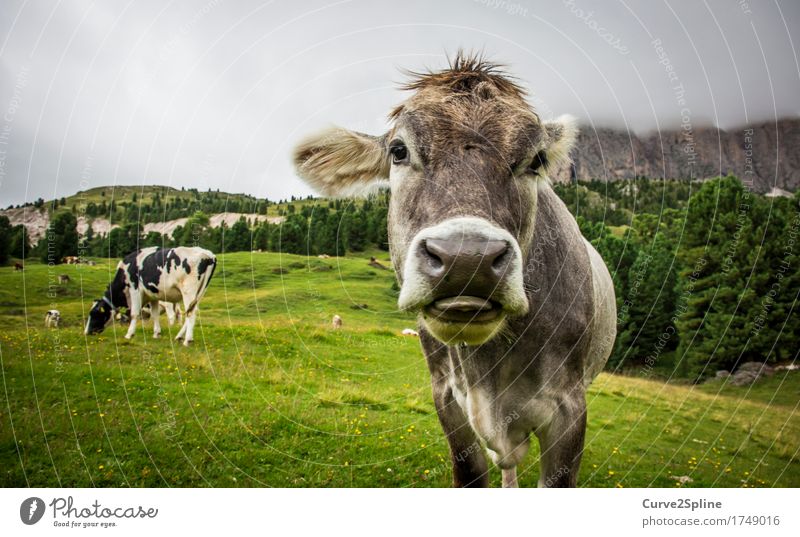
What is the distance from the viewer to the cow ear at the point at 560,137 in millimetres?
4504

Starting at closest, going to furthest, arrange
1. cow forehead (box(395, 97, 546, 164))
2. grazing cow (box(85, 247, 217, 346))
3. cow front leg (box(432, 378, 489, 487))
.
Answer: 1. cow forehead (box(395, 97, 546, 164))
2. cow front leg (box(432, 378, 489, 487))
3. grazing cow (box(85, 247, 217, 346))

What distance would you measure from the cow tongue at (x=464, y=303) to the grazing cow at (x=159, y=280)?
12.5 meters

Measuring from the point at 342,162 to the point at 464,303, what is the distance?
93.2 inches

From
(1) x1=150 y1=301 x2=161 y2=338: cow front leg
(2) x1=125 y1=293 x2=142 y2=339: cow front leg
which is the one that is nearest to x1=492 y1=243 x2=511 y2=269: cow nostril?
(1) x1=150 y1=301 x2=161 y2=338: cow front leg

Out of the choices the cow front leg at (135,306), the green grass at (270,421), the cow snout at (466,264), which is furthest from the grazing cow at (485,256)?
the cow front leg at (135,306)

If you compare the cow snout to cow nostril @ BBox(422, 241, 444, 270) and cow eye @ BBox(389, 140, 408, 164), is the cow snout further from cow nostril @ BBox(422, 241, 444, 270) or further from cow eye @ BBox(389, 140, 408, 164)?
cow eye @ BBox(389, 140, 408, 164)

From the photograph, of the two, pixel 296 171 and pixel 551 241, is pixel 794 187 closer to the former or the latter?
pixel 551 241

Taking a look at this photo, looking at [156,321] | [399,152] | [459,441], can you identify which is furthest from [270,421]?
[156,321]

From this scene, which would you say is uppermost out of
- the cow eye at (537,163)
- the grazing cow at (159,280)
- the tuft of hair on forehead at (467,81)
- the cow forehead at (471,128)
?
the tuft of hair on forehead at (467,81)

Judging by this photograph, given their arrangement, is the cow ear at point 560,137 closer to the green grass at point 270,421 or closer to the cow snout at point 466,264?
the cow snout at point 466,264

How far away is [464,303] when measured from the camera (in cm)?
286

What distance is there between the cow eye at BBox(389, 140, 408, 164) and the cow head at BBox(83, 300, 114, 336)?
12500 mm

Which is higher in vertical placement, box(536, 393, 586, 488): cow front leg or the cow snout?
the cow snout

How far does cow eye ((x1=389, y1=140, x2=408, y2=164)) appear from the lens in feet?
12.4
